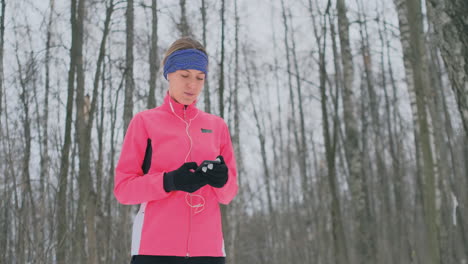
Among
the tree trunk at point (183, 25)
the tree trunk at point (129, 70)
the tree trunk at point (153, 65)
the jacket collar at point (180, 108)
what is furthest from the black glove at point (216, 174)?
the tree trunk at point (183, 25)

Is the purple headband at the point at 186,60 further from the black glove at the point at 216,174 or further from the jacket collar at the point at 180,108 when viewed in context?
the black glove at the point at 216,174

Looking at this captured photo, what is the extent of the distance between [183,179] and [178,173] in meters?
0.03

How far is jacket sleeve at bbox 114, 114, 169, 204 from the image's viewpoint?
66.9 inches

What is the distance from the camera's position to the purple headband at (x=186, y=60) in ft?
6.33

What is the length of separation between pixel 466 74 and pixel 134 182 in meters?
3.05

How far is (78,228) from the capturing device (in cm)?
688

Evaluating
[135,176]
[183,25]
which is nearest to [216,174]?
[135,176]

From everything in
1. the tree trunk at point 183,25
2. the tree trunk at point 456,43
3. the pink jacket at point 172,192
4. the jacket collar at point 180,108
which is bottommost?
the pink jacket at point 172,192

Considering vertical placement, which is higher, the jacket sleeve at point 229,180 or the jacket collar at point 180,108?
the jacket collar at point 180,108

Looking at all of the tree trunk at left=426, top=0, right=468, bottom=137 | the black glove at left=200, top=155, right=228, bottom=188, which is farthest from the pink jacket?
the tree trunk at left=426, top=0, right=468, bottom=137

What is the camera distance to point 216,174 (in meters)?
1.68

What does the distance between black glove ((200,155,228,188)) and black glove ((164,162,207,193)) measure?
0.07ft

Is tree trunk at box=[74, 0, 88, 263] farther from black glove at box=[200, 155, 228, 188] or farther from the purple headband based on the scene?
black glove at box=[200, 155, 228, 188]

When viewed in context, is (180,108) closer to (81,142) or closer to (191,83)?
(191,83)
